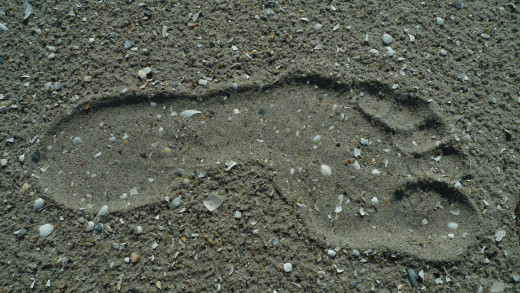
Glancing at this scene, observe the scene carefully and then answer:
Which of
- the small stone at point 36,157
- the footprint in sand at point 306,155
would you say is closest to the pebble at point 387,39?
the footprint in sand at point 306,155

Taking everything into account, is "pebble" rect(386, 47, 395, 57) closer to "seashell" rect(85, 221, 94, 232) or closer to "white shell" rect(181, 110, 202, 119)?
"white shell" rect(181, 110, 202, 119)

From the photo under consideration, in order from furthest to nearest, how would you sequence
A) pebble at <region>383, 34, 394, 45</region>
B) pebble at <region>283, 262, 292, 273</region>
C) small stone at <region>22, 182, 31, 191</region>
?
pebble at <region>383, 34, 394, 45</region>, small stone at <region>22, 182, 31, 191</region>, pebble at <region>283, 262, 292, 273</region>

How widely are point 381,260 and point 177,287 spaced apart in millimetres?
828

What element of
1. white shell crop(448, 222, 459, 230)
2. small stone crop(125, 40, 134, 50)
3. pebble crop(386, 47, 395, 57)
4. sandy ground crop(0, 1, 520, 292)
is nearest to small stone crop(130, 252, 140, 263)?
sandy ground crop(0, 1, 520, 292)

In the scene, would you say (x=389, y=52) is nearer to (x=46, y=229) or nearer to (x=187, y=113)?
(x=187, y=113)

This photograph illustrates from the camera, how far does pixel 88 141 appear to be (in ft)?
5.74

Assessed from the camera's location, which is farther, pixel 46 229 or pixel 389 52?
pixel 389 52

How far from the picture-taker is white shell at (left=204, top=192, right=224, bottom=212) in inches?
63.8

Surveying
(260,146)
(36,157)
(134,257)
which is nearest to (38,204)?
(36,157)

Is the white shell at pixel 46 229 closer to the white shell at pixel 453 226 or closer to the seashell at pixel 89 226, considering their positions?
the seashell at pixel 89 226

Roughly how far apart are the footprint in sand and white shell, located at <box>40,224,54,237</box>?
0.11m

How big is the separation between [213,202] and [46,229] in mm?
694

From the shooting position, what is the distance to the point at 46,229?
1.59 meters

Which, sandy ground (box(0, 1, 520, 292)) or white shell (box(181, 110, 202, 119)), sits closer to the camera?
sandy ground (box(0, 1, 520, 292))
